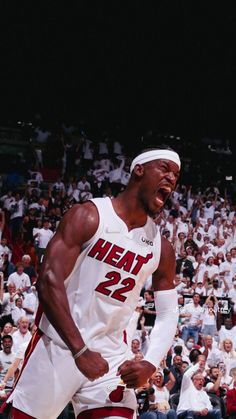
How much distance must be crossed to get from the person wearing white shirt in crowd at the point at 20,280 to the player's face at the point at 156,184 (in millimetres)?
10418

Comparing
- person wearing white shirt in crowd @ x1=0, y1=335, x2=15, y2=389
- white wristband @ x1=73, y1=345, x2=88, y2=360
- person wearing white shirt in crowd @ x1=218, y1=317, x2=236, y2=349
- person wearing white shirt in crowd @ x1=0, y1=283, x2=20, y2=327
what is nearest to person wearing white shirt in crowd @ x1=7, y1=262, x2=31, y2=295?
person wearing white shirt in crowd @ x1=0, y1=283, x2=20, y2=327

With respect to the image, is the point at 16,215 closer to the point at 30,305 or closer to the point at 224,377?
the point at 30,305

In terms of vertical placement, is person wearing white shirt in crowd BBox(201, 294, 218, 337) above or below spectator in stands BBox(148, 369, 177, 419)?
above

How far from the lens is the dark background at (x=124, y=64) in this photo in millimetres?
26188

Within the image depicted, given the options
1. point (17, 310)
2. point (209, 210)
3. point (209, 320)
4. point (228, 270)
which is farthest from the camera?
point (209, 210)

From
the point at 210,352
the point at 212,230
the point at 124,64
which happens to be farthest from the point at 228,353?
the point at 124,64

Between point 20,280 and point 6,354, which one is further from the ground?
point 20,280

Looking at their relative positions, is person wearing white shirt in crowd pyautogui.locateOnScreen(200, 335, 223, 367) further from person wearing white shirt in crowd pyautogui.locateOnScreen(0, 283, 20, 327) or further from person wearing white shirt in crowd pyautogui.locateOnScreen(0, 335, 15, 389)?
person wearing white shirt in crowd pyautogui.locateOnScreen(0, 335, 15, 389)

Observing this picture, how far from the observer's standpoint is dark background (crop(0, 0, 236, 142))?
2619 cm

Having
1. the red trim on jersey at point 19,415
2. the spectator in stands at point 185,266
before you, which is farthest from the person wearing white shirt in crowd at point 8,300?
the red trim on jersey at point 19,415

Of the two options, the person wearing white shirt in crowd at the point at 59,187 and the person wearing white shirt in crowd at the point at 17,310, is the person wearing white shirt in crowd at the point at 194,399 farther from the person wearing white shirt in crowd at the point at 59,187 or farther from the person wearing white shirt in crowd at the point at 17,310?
the person wearing white shirt in crowd at the point at 59,187

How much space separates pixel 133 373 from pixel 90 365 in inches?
11.2

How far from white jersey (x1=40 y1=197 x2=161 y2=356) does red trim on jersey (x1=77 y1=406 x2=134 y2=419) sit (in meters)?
0.26

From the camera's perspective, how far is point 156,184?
400 cm
